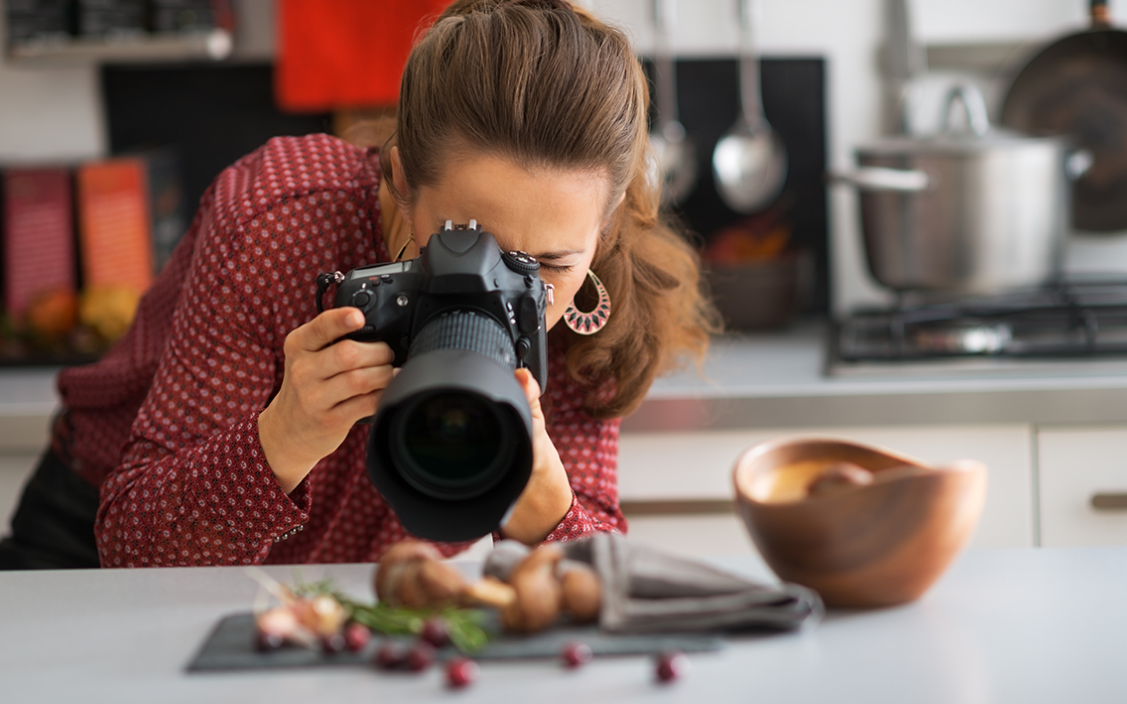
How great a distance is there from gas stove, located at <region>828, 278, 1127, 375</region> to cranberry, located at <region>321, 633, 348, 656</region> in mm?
972

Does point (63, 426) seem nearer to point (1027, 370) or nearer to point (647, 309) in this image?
point (647, 309)

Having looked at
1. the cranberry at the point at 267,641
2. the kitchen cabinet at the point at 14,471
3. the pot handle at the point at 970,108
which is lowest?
the kitchen cabinet at the point at 14,471

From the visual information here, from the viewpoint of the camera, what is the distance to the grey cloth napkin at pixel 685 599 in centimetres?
60

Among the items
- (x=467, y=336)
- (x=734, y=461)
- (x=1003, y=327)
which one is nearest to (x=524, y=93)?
(x=467, y=336)

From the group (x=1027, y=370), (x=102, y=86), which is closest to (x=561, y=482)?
(x=1027, y=370)

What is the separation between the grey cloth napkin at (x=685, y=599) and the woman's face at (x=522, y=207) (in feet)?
1.00

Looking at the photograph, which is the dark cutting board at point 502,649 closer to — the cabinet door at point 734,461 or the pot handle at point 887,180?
the cabinet door at point 734,461

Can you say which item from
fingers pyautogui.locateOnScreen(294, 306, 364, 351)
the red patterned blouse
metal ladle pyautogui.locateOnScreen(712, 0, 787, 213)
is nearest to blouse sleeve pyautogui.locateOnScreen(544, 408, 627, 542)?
the red patterned blouse

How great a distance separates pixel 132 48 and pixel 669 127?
0.86 m

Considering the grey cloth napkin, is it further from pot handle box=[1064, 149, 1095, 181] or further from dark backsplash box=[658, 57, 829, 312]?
dark backsplash box=[658, 57, 829, 312]

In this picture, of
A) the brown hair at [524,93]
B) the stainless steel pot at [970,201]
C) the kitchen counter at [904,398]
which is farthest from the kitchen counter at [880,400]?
the brown hair at [524,93]

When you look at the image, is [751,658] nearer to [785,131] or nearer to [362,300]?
[362,300]

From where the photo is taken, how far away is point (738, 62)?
75.0 inches

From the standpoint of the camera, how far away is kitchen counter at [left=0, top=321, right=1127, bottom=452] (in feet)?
4.46
